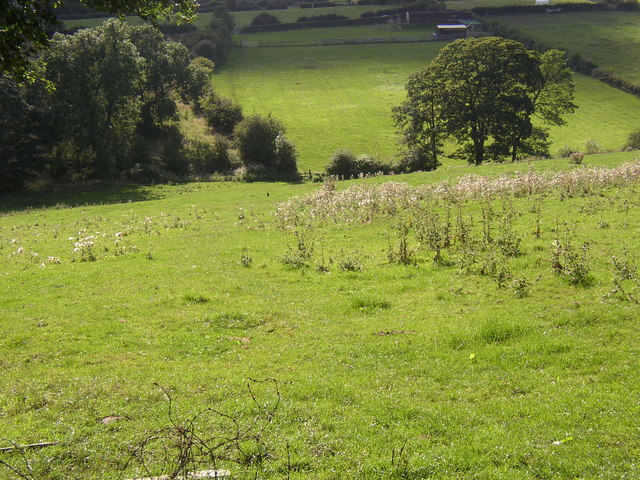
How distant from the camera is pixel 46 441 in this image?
9039mm

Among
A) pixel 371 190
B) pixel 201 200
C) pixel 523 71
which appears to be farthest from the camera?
pixel 523 71

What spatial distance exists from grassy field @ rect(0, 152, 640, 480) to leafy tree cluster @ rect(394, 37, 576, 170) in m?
37.4

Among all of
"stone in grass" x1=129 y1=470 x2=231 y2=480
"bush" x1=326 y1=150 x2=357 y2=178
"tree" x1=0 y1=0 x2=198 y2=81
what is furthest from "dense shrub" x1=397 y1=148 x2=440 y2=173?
"stone in grass" x1=129 y1=470 x2=231 y2=480

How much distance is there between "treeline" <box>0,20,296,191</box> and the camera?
5362 cm

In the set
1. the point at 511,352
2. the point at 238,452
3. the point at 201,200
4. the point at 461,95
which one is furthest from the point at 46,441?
the point at 461,95

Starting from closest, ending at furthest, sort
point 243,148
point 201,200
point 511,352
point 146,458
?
1. point 146,458
2. point 511,352
3. point 201,200
4. point 243,148

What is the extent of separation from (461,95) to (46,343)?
56167 mm

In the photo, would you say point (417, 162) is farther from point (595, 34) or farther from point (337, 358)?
point (595, 34)

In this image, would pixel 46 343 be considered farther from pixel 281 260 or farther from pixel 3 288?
pixel 281 260

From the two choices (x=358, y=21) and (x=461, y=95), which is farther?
(x=358, y=21)

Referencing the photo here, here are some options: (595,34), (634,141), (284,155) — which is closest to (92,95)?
(284,155)

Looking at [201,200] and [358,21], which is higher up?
[358,21]

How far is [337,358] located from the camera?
1234 centimetres

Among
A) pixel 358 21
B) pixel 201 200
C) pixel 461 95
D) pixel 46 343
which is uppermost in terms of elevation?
pixel 358 21
